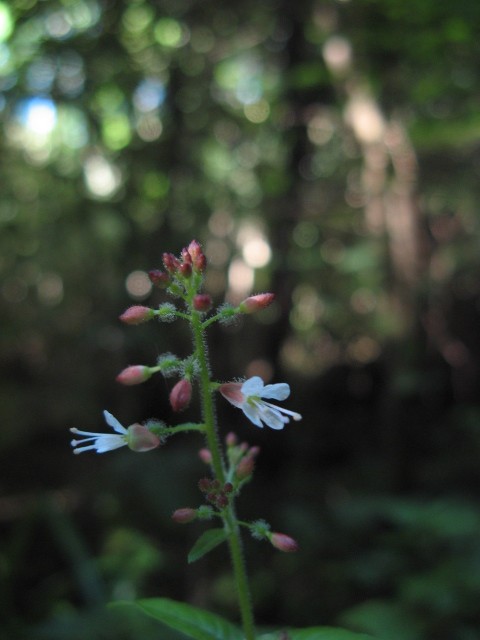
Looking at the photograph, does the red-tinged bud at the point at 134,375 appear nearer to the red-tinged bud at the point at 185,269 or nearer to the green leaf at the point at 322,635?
the red-tinged bud at the point at 185,269

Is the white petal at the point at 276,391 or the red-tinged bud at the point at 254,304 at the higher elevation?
the red-tinged bud at the point at 254,304

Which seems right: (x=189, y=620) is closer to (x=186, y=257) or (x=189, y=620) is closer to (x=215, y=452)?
(x=215, y=452)

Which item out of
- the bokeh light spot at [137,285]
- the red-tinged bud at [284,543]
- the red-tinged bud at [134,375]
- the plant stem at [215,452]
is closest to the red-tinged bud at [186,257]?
the plant stem at [215,452]

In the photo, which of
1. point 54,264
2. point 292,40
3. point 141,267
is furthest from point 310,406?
point 292,40

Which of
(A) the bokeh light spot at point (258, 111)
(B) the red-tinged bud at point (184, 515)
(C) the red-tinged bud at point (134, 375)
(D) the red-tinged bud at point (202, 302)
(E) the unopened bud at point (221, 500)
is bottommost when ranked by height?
(B) the red-tinged bud at point (184, 515)

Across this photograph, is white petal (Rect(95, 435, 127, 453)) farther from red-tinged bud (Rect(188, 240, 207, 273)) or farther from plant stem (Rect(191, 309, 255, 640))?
red-tinged bud (Rect(188, 240, 207, 273))

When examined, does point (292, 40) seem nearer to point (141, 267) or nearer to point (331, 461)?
point (141, 267)

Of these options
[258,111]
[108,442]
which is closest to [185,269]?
[108,442]
